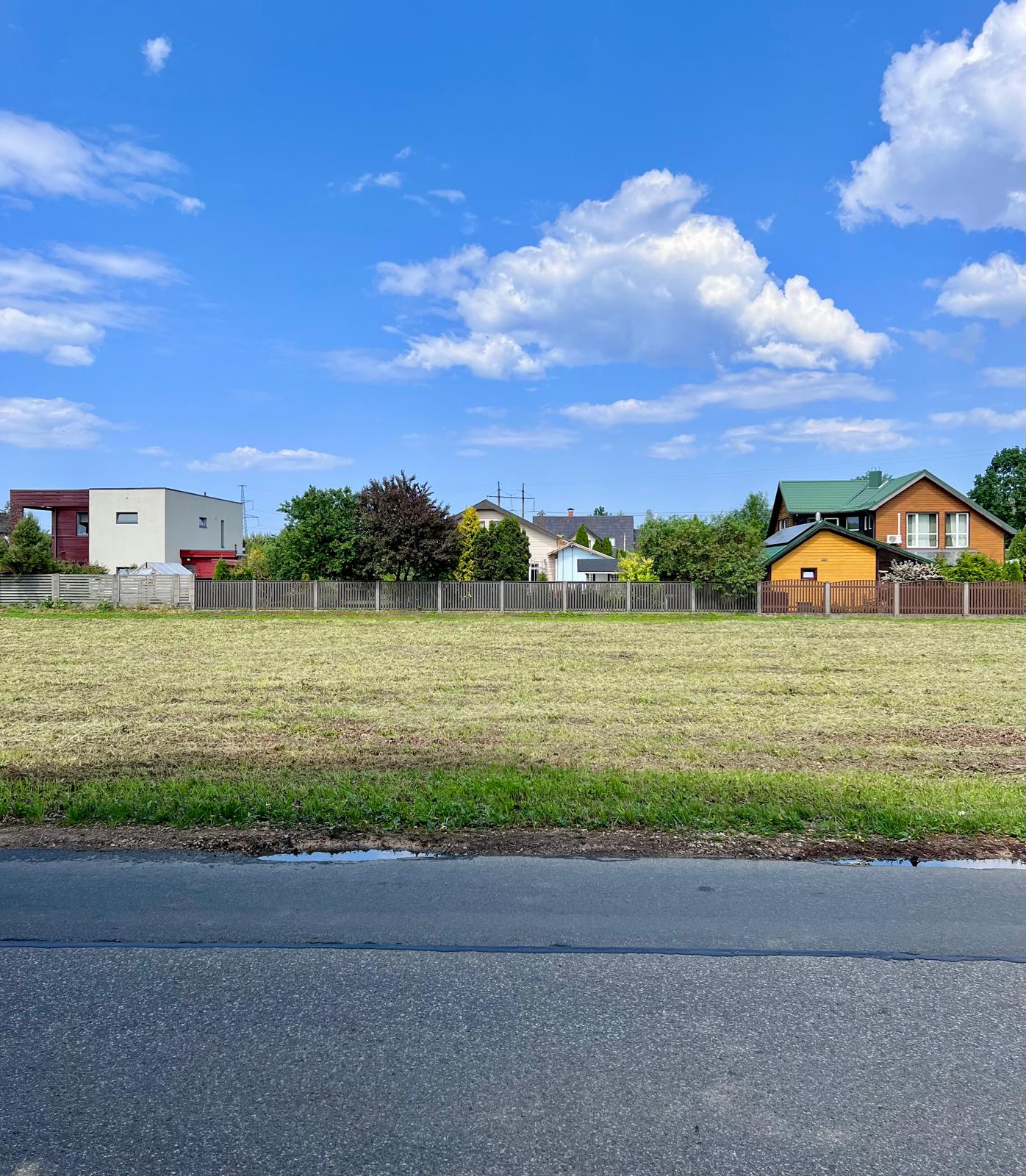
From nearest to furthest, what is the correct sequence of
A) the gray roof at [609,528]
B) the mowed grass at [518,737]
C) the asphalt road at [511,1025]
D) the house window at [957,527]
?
the asphalt road at [511,1025] → the mowed grass at [518,737] → the house window at [957,527] → the gray roof at [609,528]

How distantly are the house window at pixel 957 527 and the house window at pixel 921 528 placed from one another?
2.08ft

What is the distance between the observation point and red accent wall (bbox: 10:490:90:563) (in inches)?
2103

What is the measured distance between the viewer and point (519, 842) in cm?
567

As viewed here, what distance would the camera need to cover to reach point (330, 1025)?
3.29m

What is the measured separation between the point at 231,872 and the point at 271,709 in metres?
6.90

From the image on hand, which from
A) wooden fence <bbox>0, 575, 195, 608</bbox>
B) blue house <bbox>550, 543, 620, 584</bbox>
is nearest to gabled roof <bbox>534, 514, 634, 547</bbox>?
blue house <bbox>550, 543, 620, 584</bbox>

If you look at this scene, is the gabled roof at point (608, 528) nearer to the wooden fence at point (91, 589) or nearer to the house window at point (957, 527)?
the house window at point (957, 527)

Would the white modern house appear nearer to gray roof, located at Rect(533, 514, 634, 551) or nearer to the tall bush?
the tall bush

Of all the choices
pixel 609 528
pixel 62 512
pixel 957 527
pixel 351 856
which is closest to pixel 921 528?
pixel 957 527

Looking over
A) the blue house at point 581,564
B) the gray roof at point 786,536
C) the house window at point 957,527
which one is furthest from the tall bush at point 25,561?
the house window at point 957,527

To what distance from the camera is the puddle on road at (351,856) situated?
210 inches

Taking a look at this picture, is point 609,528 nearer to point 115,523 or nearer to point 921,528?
point 921,528

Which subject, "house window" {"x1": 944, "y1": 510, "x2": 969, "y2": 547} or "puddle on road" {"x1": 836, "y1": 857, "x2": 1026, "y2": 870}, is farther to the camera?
"house window" {"x1": 944, "y1": 510, "x2": 969, "y2": 547}

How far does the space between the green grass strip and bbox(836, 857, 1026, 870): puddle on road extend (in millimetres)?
443
